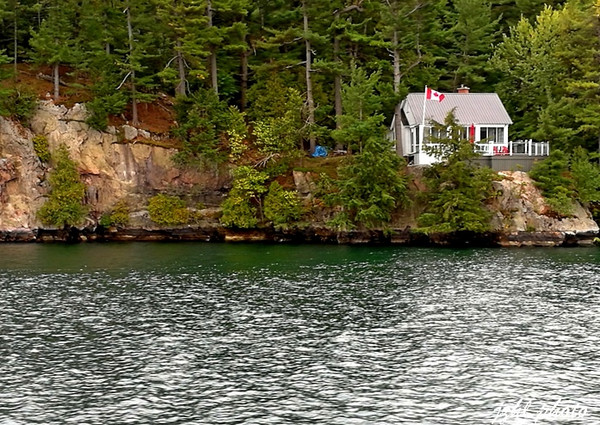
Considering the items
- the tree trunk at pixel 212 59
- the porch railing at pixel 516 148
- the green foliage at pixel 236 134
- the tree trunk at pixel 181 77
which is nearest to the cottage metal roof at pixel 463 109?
the porch railing at pixel 516 148

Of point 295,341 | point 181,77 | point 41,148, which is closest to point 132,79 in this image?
point 181,77

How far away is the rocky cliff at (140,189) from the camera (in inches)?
2381

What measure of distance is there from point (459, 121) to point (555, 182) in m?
10.9

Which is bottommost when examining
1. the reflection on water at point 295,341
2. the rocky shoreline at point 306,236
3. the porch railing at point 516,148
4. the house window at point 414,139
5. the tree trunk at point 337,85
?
the reflection on water at point 295,341

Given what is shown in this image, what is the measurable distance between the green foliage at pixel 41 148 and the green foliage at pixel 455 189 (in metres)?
34.5

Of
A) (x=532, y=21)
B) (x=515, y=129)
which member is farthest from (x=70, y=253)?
(x=532, y=21)

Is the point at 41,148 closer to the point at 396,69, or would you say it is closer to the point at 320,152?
the point at 320,152

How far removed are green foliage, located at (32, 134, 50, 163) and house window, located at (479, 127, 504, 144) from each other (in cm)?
4051

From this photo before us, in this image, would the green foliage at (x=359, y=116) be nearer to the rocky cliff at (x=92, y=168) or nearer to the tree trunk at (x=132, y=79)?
the rocky cliff at (x=92, y=168)

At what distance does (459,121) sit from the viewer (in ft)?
219

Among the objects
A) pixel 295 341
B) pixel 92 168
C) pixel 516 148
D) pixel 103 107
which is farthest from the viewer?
pixel 92 168

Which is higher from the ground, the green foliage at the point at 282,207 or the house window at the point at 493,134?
the house window at the point at 493,134

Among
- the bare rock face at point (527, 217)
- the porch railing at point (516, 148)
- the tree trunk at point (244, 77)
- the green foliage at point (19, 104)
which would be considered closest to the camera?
the bare rock face at point (527, 217)

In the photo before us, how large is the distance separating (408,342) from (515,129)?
49.6 meters
